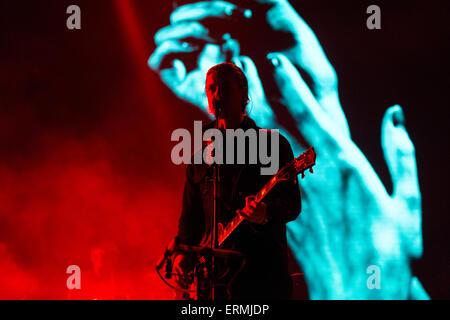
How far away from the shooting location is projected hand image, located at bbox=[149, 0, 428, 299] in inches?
143

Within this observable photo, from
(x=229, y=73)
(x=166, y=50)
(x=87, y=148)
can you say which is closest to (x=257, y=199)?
(x=229, y=73)

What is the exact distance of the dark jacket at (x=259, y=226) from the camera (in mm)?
1681

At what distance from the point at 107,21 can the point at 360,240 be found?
350 cm

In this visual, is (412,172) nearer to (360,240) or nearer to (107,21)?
(360,240)

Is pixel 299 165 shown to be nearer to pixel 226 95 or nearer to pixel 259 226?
pixel 259 226

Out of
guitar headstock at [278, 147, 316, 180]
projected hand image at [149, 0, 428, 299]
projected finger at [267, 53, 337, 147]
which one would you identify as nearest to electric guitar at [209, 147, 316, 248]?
guitar headstock at [278, 147, 316, 180]

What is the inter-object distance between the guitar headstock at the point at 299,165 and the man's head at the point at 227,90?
0.38 m

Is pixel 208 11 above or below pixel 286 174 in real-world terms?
above

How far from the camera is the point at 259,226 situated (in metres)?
1.77

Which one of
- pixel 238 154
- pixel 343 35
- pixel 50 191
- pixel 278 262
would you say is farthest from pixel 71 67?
pixel 278 262

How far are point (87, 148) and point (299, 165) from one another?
3548mm

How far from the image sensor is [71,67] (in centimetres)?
473

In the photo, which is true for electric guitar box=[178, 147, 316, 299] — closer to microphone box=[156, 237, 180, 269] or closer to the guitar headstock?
the guitar headstock

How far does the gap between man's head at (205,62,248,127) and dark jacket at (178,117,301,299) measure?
0.08 m
